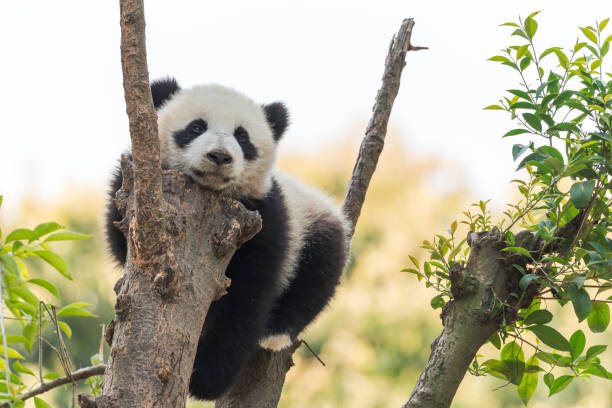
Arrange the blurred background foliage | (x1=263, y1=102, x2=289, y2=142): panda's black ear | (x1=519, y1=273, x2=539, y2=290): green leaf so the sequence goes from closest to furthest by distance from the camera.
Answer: (x1=519, y1=273, x2=539, y2=290): green leaf, (x1=263, y1=102, x2=289, y2=142): panda's black ear, the blurred background foliage

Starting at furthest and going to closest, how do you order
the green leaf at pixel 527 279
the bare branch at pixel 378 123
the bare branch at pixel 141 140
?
the bare branch at pixel 378 123, the green leaf at pixel 527 279, the bare branch at pixel 141 140

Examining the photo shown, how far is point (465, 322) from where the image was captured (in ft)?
7.54

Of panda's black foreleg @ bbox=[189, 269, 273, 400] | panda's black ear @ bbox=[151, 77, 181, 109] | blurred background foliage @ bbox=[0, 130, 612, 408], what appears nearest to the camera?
panda's black foreleg @ bbox=[189, 269, 273, 400]

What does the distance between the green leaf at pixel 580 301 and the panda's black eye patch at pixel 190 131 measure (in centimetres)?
149

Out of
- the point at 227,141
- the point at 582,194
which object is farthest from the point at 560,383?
the point at 227,141

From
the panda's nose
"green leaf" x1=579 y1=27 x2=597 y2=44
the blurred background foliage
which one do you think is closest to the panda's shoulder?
the panda's nose

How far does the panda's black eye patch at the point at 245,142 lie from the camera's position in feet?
8.83

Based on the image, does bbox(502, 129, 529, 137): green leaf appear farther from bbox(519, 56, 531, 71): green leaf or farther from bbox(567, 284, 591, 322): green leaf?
bbox(567, 284, 591, 322): green leaf

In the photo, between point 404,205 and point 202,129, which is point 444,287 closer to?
point 202,129

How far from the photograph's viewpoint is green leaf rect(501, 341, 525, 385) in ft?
7.98

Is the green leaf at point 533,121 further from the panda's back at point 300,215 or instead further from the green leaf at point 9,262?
the green leaf at point 9,262

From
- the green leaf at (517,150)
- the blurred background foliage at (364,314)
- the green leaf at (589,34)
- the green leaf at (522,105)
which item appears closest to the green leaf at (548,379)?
the green leaf at (517,150)

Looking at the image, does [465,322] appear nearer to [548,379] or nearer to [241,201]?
[548,379]

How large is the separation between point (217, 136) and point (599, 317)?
5.08 feet
